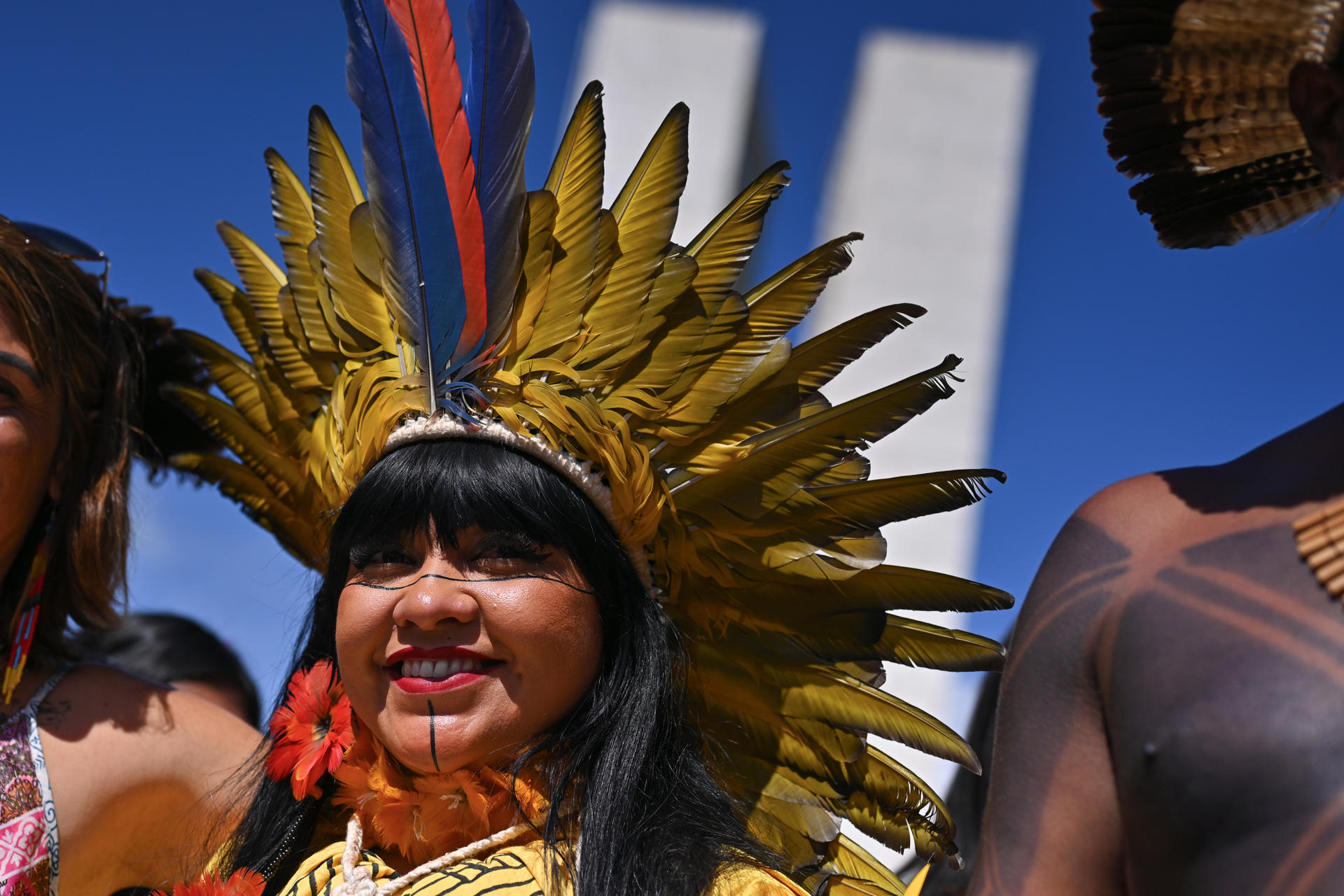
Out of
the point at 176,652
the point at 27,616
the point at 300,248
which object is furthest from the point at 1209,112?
the point at 176,652

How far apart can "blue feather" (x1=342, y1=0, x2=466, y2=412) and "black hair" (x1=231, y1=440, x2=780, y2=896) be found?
15 cm

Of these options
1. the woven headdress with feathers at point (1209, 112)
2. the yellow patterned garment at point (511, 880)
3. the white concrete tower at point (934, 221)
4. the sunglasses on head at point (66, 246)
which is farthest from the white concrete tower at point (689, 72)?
the woven headdress with feathers at point (1209, 112)

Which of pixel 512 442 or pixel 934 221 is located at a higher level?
pixel 934 221

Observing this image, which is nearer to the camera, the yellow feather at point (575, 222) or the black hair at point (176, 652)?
the yellow feather at point (575, 222)

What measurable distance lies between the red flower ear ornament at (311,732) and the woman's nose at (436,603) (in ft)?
0.78

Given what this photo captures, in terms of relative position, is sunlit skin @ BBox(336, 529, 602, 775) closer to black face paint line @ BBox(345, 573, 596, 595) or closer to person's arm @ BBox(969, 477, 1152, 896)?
black face paint line @ BBox(345, 573, 596, 595)

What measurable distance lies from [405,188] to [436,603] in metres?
0.62

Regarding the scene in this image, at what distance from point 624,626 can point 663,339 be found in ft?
1.39

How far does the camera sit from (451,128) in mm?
1849

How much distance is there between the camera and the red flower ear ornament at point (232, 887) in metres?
1.69

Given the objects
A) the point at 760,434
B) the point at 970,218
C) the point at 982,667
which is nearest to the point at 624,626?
the point at 760,434

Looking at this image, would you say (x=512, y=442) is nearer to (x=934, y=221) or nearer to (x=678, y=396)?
(x=678, y=396)

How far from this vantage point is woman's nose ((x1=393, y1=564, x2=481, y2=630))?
164 centimetres

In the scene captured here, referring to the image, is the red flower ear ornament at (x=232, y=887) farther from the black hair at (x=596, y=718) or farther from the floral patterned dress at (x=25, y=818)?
the floral patterned dress at (x=25, y=818)
